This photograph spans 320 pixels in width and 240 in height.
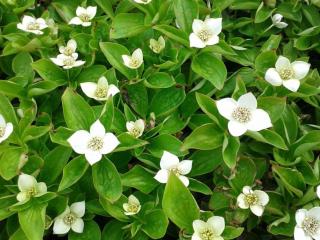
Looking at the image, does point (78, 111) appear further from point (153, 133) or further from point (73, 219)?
point (73, 219)

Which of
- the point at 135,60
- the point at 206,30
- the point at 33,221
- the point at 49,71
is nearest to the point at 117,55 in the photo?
the point at 135,60

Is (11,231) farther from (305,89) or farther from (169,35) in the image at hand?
(305,89)

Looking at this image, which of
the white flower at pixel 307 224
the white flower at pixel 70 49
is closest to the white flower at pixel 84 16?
the white flower at pixel 70 49

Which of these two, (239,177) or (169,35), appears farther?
(169,35)

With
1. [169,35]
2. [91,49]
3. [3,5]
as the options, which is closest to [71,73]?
[91,49]

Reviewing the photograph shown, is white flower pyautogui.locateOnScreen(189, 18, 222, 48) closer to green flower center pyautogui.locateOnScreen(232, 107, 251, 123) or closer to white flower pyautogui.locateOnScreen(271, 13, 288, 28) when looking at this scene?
green flower center pyautogui.locateOnScreen(232, 107, 251, 123)

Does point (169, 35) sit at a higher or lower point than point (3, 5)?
higher
